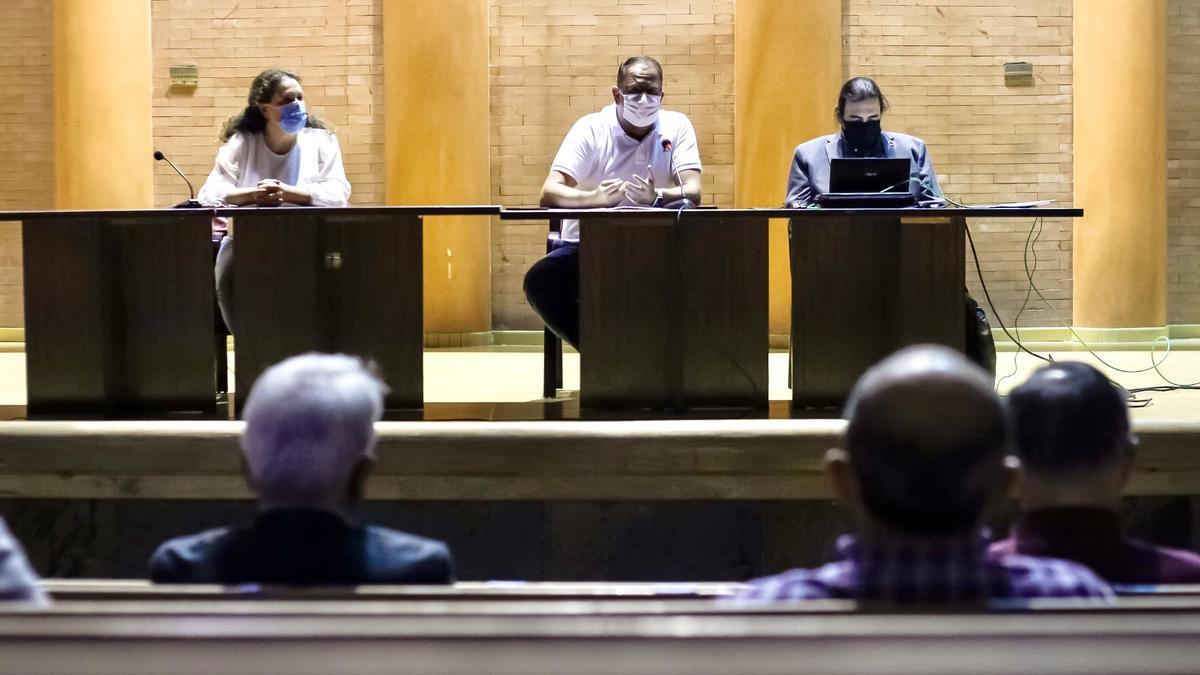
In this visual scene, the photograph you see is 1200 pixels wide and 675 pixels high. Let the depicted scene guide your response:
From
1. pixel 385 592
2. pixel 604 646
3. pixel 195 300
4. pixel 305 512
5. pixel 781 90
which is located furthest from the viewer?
pixel 781 90

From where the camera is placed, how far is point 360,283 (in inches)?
166

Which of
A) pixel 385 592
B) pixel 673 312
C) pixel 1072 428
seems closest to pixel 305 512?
pixel 385 592

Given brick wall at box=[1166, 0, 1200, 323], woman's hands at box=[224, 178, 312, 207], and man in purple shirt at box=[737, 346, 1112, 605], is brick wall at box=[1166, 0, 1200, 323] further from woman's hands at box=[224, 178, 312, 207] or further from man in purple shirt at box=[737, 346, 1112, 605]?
man in purple shirt at box=[737, 346, 1112, 605]

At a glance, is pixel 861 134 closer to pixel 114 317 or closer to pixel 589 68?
pixel 114 317

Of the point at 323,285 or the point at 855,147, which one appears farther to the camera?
the point at 855,147

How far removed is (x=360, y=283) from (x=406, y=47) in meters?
4.22

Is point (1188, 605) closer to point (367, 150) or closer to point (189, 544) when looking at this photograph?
point (189, 544)

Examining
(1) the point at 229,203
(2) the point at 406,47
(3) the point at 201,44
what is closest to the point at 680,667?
(1) the point at 229,203

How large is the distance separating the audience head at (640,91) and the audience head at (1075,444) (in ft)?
10.1

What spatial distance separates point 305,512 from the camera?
1.76 meters

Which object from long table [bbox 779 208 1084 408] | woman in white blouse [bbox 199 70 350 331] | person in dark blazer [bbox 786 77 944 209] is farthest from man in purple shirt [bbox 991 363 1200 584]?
woman in white blouse [bbox 199 70 350 331]

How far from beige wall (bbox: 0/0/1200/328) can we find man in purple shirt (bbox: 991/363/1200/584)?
656cm

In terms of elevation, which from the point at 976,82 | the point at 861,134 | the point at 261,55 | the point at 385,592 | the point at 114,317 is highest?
the point at 261,55

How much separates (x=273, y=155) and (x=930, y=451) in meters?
3.80
